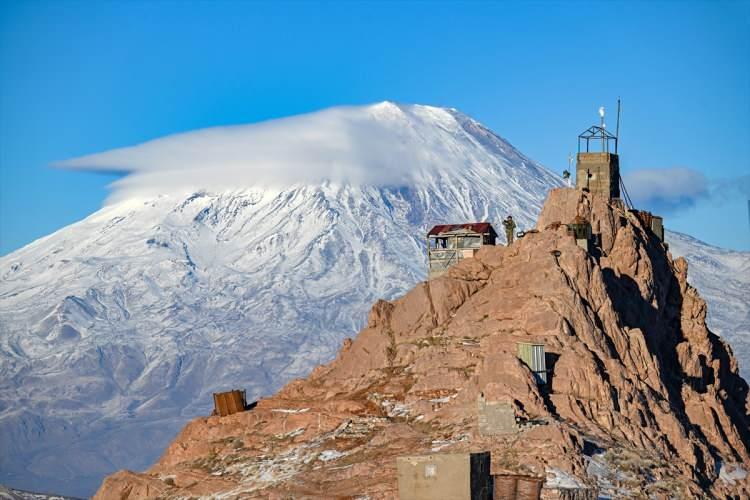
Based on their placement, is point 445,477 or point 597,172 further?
point 597,172

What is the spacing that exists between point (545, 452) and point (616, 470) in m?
3.46

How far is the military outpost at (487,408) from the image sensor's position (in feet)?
221

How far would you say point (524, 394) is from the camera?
82.4m

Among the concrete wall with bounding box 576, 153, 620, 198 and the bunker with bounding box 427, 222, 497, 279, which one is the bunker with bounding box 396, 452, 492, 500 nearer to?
the bunker with bounding box 427, 222, 497, 279

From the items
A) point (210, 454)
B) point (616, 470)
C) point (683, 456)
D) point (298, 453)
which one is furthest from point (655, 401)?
point (210, 454)

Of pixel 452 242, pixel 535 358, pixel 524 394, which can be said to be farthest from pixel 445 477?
pixel 452 242

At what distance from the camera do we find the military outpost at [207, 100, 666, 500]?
67.3 metres

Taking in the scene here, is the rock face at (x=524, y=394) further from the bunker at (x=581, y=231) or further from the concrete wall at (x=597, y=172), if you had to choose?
the concrete wall at (x=597, y=172)

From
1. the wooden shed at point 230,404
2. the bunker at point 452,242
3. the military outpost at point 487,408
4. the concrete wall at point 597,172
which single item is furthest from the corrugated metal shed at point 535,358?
the concrete wall at point 597,172

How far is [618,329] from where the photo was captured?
90250 mm

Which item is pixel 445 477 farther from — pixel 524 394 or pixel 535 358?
pixel 535 358

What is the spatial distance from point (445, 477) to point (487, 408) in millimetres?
13683

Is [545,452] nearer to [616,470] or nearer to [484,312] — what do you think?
[616,470]

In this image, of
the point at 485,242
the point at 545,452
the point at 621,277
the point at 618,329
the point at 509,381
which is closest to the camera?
the point at 545,452
